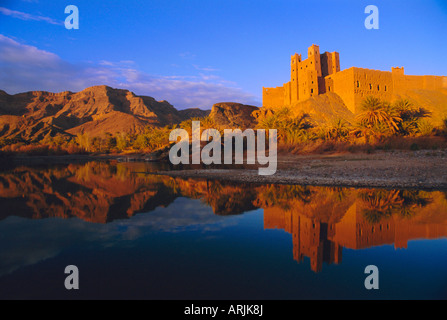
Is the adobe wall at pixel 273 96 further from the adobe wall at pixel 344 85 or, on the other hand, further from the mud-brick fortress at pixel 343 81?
the adobe wall at pixel 344 85

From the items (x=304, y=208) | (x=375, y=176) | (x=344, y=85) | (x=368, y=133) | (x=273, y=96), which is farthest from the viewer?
(x=273, y=96)

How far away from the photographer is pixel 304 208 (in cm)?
899

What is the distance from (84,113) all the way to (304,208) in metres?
159

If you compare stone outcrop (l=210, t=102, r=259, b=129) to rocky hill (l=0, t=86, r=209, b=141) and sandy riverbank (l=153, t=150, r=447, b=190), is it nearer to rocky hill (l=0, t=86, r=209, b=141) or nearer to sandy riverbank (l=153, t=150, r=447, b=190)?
sandy riverbank (l=153, t=150, r=447, b=190)

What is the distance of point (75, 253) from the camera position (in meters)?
5.57

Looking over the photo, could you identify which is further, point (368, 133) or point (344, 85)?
point (344, 85)

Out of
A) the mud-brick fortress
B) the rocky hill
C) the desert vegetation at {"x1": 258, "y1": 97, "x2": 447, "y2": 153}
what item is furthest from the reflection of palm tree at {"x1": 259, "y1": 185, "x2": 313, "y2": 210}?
the rocky hill

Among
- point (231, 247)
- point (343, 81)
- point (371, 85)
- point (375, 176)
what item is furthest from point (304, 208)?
point (371, 85)

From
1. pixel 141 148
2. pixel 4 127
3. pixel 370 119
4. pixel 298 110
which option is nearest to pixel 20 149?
pixel 141 148

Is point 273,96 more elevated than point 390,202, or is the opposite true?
point 273,96

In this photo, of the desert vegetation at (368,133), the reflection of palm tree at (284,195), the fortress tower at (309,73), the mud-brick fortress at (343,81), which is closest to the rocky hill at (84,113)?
the fortress tower at (309,73)

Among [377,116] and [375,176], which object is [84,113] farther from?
[375,176]

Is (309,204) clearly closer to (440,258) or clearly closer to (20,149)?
(440,258)

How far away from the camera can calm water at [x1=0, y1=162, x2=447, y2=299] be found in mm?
3993
